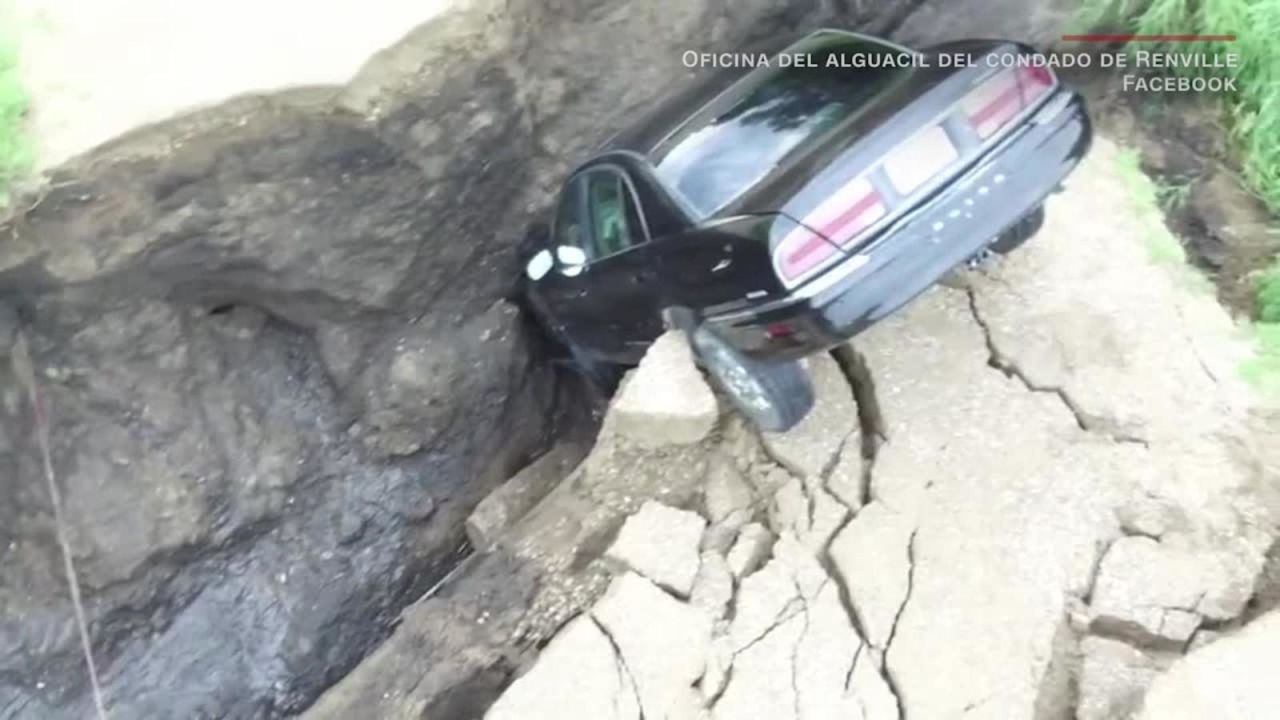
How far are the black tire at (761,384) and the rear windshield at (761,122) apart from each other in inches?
19.4

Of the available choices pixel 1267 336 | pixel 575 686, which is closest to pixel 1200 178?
pixel 1267 336

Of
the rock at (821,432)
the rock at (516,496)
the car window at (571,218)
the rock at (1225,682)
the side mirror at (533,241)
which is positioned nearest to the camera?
the rock at (1225,682)

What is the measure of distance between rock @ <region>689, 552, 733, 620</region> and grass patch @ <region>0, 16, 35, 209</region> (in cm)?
257

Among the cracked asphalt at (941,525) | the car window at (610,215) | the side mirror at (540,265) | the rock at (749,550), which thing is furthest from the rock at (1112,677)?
the side mirror at (540,265)

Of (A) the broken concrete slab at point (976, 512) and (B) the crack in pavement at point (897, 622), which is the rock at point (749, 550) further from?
(B) the crack in pavement at point (897, 622)

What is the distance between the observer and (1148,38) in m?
5.41

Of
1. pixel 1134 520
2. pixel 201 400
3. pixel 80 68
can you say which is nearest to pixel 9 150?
pixel 80 68

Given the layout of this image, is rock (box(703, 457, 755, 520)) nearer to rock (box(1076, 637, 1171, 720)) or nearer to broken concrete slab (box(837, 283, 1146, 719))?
broken concrete slab (box(837, 283, 1146, 719))

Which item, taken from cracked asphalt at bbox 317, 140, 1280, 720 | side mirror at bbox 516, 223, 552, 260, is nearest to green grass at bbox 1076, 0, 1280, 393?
cracked asphalt at bbox 317, 140, 1280, 720

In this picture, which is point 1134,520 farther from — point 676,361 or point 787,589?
point 676,361

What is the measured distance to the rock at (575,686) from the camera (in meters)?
3.96

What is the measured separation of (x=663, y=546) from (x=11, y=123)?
2.59 m

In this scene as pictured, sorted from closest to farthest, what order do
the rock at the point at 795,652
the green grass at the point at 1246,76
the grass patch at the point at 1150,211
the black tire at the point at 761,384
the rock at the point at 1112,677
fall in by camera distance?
the rock at the point at 1112,677, the rock at the point at 795,652, the black tire at the point at 761,384, the grass patch at the point at 1150,211, the green grass at the point at 1246,76

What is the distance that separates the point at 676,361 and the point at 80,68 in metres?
2.30
